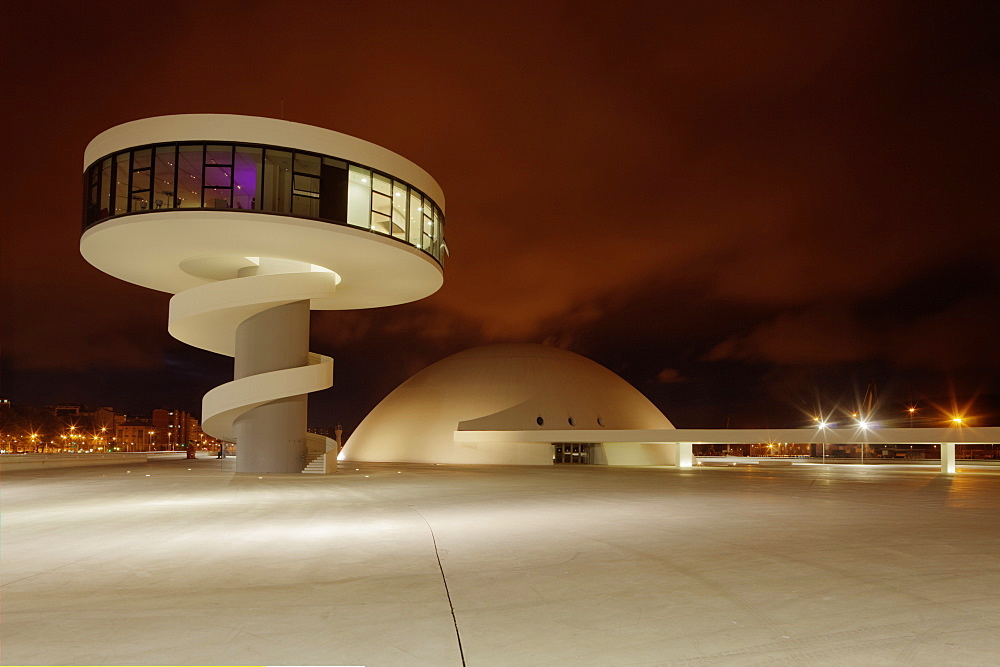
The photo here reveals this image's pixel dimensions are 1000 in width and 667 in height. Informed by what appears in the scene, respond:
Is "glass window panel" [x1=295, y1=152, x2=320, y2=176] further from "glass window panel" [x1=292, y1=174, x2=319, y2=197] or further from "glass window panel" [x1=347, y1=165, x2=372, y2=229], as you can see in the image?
"glass window panel" [x1=347, y1=165, x2=372, y2=229]

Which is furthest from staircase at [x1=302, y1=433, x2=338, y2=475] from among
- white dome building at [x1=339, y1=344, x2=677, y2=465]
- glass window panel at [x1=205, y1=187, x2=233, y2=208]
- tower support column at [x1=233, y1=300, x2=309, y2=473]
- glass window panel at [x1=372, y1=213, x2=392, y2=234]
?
white dome building at [x1=339, y1=344, x2=677, y2=465]

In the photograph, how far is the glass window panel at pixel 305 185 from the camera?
29578 mm

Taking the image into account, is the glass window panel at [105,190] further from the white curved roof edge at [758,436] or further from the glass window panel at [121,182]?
the white curved roof edge at [758,436]

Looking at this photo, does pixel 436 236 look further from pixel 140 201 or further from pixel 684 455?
pixel 684 455

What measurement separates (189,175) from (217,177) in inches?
39.8

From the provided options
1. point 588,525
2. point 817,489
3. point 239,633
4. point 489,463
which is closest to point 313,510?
point 588,525

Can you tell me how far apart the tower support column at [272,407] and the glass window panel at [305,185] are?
628 cm

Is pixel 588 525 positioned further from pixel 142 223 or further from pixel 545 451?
pixel 545 451

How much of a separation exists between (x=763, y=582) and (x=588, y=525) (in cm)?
604

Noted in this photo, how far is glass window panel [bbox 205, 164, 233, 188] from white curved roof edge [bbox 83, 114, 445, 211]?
42.8 inches

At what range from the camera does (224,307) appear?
3023cm

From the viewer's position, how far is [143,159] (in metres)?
28.4

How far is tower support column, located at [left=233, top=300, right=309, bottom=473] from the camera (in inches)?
1286

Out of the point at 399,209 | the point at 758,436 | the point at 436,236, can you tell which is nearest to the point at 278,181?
the point at 399,209
